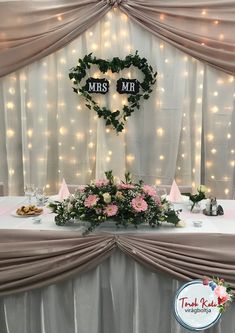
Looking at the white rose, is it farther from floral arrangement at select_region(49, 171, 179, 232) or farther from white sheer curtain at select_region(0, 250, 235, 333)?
white sheer curtain at select_region(0, 250, 235, 333)

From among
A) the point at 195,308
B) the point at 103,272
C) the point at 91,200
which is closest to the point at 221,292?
the point at 195,308

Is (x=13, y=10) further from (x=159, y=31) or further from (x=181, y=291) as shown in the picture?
(x=181, y=291)

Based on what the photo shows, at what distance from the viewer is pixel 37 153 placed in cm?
350

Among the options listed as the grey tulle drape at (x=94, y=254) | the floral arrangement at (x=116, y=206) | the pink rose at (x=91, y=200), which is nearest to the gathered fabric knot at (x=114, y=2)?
the floral arrangement at (x=116, y=206)

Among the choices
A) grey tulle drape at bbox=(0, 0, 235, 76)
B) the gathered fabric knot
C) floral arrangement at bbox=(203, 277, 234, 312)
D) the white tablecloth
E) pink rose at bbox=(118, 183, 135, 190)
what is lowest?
floral arrangement at bbox=(203, 277, 234, 312)

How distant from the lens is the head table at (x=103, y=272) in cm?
158

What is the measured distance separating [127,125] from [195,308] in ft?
7.51

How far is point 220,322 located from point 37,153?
2448 mm

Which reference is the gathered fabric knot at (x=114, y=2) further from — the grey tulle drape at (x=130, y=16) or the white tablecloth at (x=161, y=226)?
the white tablecloth at (x=161, y=226)

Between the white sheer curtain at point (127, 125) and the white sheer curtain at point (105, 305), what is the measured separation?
188cm

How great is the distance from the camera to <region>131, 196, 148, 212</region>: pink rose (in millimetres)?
1586

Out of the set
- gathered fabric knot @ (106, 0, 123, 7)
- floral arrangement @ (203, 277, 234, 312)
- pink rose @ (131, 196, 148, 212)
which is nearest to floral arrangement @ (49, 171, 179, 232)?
pink rose @ (131, 196, 148, 212)

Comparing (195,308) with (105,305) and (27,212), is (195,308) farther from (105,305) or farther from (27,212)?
(27,212)

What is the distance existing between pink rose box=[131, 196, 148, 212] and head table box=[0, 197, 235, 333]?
0.43ft
